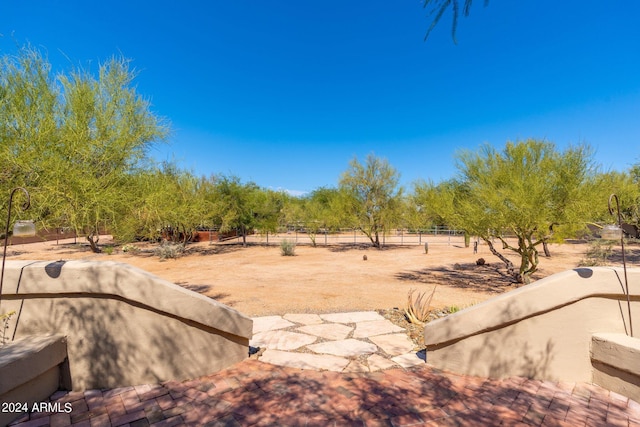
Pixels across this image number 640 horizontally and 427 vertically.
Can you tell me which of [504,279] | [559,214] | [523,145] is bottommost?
[504,279]

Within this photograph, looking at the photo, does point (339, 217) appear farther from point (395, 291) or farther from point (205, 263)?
point (395, 291)

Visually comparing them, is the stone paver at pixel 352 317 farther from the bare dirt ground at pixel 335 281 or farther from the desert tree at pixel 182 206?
the desert tree at pixel 182 206

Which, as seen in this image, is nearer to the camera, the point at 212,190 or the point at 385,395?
the point at 385,395

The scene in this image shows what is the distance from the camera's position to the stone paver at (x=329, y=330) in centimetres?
518

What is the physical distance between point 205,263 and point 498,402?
1476 cm

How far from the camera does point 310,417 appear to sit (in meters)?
2.86

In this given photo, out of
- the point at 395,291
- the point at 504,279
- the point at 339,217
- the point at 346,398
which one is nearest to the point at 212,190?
the point at 339,217

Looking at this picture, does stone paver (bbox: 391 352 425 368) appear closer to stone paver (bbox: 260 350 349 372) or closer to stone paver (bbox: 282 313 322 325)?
stone paver (bbox: 260 350 349 372)

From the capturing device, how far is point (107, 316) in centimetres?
331

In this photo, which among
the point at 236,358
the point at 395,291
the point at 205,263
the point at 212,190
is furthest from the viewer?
the point at 212,190

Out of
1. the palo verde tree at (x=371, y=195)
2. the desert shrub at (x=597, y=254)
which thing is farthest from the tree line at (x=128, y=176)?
the palo verde tree at (x=371, y=195)

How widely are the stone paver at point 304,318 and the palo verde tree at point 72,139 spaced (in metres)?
3.82

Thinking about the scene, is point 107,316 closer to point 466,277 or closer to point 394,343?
point 394,343

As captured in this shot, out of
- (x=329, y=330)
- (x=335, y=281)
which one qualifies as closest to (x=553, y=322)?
(x=329, y=330)
